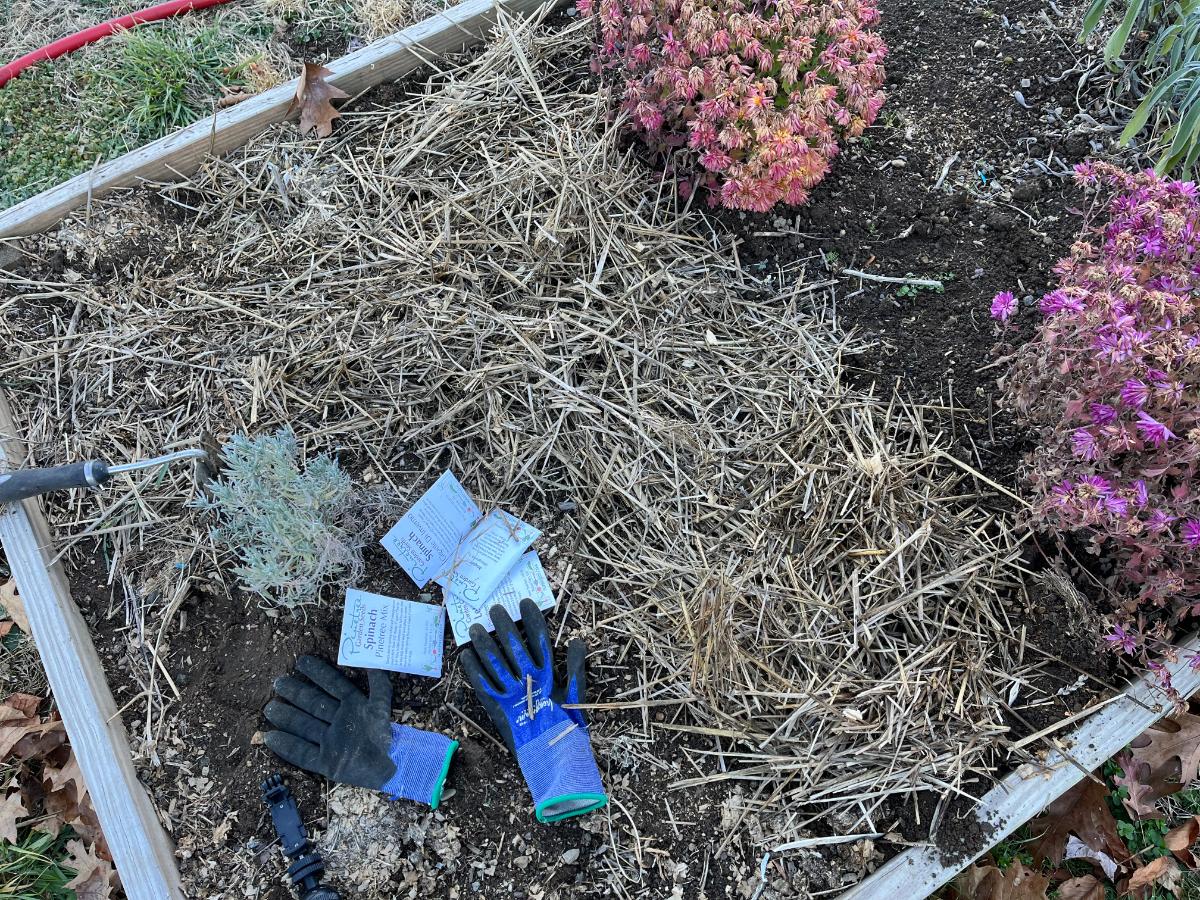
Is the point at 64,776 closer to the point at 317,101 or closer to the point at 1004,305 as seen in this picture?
the point at 317,101

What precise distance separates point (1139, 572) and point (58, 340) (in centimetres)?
303

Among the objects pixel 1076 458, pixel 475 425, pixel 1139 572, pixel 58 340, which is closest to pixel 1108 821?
pixel 1139 572

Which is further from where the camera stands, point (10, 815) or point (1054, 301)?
point (10, 815)

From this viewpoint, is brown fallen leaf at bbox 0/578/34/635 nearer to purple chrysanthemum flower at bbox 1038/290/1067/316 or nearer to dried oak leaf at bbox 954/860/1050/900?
dried oak leaf at bbox 954/860/1050/900

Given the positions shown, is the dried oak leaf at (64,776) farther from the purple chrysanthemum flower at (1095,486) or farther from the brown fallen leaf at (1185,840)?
the brown fallen leaf at (1185,840)

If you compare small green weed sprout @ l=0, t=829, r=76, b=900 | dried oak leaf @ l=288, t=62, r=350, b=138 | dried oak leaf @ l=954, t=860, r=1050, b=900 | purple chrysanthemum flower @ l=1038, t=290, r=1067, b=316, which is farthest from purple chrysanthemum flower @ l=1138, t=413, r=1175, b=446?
small green weed sprout @ l=0, t=829, r=76, b=900

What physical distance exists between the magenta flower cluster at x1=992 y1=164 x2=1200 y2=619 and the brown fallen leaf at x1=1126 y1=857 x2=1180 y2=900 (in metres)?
0.73

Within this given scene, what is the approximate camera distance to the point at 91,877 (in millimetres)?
2055

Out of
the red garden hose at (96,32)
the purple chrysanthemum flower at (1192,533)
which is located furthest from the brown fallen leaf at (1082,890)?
the red garden hose at (96,32)

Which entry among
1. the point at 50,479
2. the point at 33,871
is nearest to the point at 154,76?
the point at 50,479

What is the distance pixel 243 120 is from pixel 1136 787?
3.38m

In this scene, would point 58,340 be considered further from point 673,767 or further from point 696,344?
point 673,767

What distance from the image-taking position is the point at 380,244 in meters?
2.43

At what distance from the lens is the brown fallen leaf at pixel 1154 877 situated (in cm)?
203
